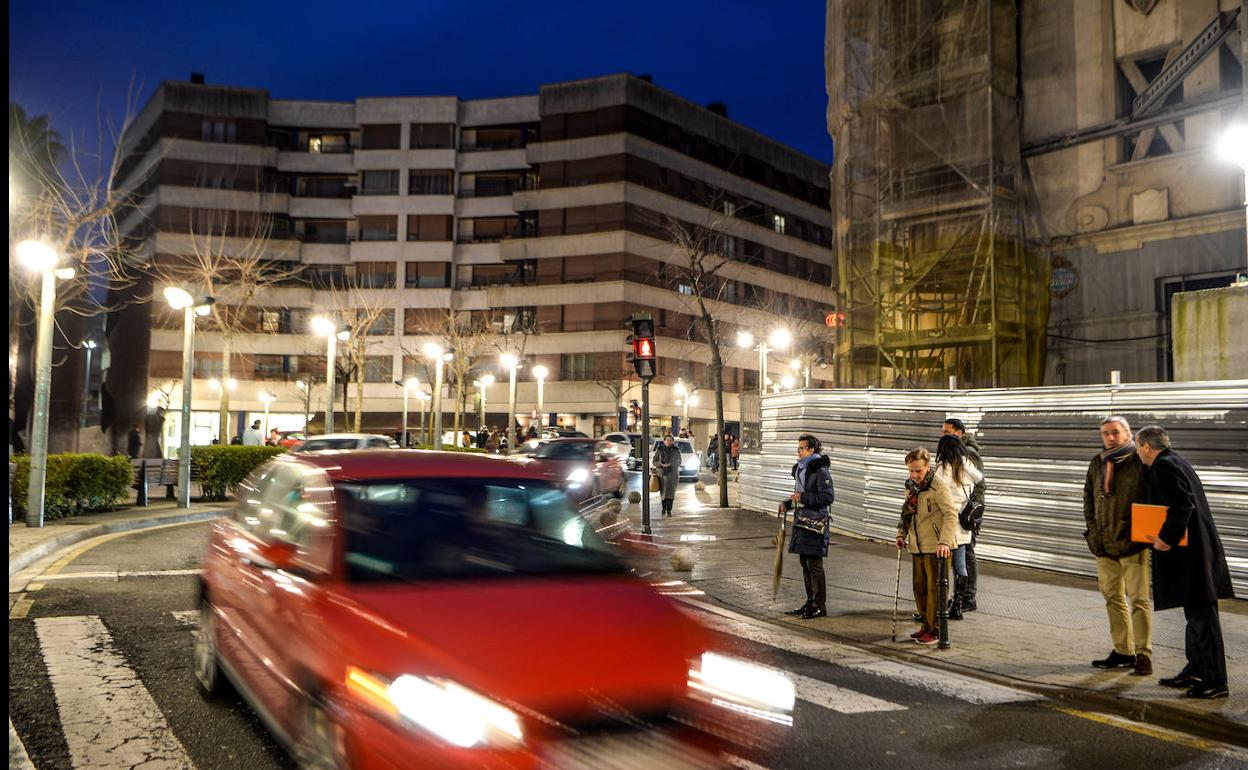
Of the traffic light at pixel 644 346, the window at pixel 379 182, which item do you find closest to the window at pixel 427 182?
the window at pixel 379 182

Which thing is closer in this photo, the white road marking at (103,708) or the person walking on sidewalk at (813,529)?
Result: the white road marking at (103,708)

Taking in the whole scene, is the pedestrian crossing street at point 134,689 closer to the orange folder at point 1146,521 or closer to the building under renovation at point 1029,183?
the orange folder at point 1146,521

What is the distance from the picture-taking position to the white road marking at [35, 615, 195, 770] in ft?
15.1

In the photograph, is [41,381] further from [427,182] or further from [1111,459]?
[427,182]

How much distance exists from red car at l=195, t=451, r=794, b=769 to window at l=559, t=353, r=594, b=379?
179 ft

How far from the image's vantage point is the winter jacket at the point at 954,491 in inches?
304

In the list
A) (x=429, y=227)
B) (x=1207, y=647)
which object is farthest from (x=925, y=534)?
(x=429, y=227)

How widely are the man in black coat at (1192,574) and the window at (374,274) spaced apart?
59.9 meters

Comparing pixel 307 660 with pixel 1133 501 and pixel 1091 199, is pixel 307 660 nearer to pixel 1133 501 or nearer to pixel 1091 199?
pixel 1133 501

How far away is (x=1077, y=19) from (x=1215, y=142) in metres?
4.88

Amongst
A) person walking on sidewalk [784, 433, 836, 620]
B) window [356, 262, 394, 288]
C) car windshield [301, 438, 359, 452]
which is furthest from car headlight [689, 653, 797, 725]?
window [356, 262, 394, 288]

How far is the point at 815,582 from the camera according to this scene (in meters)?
8.86

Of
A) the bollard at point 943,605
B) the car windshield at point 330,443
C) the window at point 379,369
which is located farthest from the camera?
the window at point 379,369

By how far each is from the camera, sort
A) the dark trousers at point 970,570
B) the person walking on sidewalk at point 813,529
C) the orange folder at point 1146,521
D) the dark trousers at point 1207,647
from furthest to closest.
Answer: the dark trousers at point 970,570 → the person walking on sidewalk at point 813,529 → the orange folder at point 1146,521 → the dark trousers at point 1207,647
